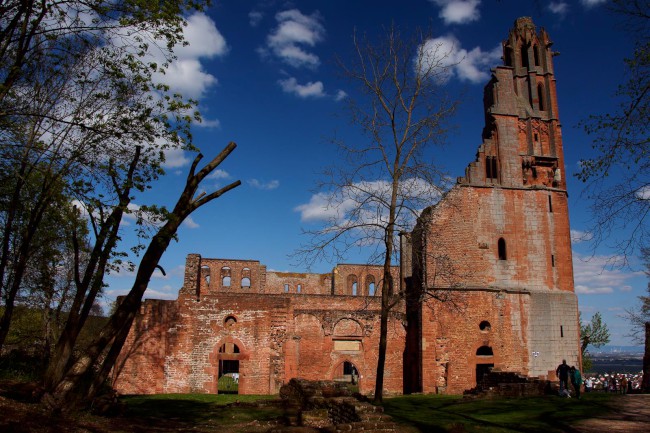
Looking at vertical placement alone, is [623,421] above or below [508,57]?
below

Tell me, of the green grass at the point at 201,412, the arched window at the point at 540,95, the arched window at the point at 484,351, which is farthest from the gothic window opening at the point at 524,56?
the green grass at the point at 201,412

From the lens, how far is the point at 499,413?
14492 millimetres

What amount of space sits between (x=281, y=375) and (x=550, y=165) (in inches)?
645

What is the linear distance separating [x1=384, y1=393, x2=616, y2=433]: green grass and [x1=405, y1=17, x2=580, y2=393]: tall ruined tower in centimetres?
541

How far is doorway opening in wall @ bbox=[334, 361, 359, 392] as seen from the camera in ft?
88.3

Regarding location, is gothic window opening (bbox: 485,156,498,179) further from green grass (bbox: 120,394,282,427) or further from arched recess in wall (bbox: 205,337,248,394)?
green grass (bbox: 120,394,282,427)

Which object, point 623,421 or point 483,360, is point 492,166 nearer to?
point 483,360

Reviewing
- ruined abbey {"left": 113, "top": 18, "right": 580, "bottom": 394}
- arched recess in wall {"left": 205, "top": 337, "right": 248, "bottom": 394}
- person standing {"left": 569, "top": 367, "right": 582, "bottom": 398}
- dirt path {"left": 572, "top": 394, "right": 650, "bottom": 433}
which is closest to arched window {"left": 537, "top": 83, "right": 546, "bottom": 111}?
ruined abbey {"left": 113, "top": 18, "right": 580, "bottom": 394}

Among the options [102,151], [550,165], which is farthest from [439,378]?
[102,151]

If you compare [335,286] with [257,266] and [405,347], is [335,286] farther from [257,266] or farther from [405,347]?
[405,347]

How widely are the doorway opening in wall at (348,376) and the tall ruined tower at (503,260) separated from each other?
349 centimetres

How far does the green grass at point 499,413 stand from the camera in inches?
471

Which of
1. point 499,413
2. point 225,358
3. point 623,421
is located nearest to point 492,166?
point 499,413

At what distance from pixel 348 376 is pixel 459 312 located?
74.2 feet
